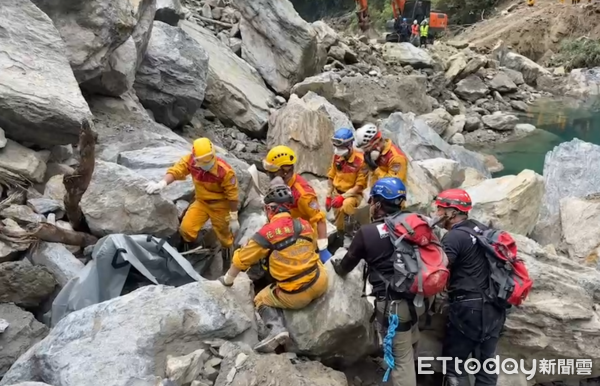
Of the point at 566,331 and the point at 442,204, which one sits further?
the point at 566,331

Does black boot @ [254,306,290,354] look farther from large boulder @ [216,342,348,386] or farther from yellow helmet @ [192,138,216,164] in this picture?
yellow helmet @ [192,138,216,164]

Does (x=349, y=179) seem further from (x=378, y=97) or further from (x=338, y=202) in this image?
(x=378, y=97)

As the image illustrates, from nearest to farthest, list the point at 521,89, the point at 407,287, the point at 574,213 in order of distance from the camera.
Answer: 1. the point at 407,287
2. the point at 574,213
3. the point at 521,89

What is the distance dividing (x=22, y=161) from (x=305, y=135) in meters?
5.86

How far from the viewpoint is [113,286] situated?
5445mm

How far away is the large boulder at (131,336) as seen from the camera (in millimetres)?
4023

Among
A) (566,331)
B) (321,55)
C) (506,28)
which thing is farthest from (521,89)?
(566,331)

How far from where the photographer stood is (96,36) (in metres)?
8.60

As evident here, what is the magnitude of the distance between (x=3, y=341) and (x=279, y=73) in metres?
11.9

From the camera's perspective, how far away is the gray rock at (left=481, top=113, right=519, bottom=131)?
63.8ft

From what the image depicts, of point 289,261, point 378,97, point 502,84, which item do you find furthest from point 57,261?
point 502,84

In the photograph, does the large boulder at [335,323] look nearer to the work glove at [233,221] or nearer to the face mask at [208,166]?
the work glove at [233,221]

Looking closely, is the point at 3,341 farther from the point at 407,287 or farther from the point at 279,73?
the point at 279,73

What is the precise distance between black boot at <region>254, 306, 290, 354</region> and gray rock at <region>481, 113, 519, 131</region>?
1621cm
